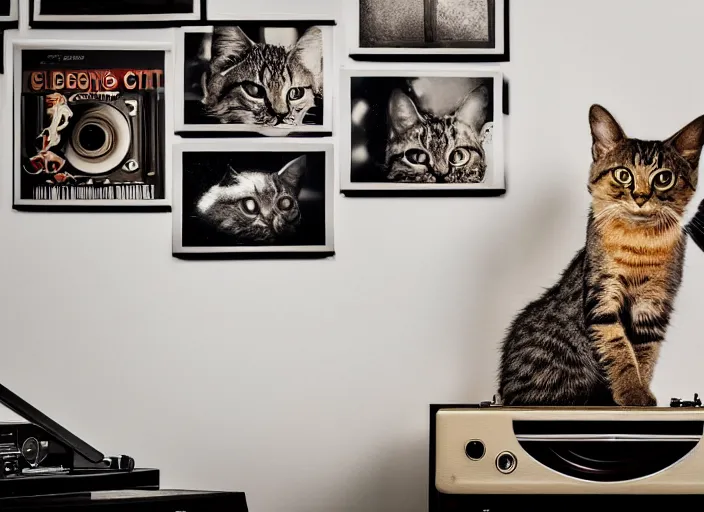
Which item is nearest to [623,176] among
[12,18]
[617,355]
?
[617,355]

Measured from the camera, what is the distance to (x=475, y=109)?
5.37ft

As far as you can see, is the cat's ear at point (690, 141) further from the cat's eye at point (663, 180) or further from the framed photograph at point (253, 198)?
the framed photograph at point (253, 198)

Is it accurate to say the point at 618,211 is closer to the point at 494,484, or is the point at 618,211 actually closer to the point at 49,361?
the point at 494,484

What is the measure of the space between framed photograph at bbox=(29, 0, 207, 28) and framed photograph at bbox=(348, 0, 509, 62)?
299 mm

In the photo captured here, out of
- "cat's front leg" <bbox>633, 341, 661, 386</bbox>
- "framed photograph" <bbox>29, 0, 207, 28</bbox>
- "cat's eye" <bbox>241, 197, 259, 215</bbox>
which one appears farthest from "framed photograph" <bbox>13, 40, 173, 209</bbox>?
"cat's front leg" <bbox>633, 341, 661, 386</bbox>

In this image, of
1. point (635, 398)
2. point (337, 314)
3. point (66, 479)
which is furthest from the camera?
point (337, 314)

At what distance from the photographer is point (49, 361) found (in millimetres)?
1602

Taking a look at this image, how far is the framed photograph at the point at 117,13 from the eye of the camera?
64.7 inches

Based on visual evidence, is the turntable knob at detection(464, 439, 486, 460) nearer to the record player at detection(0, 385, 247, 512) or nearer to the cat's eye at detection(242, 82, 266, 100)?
the record player at detection(0, 385, 247, 512)

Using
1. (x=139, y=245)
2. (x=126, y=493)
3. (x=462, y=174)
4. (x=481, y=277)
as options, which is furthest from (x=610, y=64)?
(x=126, y=493)

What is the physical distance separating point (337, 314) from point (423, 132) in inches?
14.4

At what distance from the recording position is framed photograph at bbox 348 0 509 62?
164cm

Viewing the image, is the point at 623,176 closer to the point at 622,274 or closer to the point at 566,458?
the point at 622,274

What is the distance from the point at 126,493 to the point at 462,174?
81 cm
